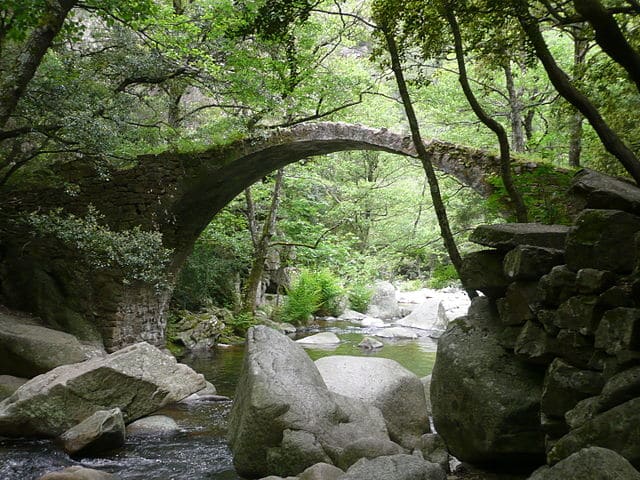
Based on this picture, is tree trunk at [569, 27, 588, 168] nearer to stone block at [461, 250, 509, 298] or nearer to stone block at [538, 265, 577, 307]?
stone block at [461, 250, 509, 298]

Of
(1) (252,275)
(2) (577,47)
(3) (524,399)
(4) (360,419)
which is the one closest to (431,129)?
(1) (252,275)

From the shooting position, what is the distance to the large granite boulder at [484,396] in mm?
3334

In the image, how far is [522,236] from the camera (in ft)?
11.4

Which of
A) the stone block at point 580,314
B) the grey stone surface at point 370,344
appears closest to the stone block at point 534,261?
the stone block at point 580,314

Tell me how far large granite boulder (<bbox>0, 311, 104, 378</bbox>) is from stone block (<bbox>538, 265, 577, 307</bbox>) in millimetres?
7192

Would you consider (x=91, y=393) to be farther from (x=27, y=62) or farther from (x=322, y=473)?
(x=27, y=62)

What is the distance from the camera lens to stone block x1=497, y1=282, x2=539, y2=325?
3.32 metres

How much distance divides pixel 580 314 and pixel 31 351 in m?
7.71

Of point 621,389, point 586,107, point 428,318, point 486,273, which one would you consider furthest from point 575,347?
point 428,318

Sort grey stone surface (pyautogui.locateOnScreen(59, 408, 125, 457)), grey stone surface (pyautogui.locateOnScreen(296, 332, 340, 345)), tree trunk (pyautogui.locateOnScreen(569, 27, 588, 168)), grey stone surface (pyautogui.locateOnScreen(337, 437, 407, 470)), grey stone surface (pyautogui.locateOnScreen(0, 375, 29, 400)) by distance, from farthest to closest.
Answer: grey stone surface (pyautogui.locateOnScreen(296, 332, 340, 345)) → grey stone surface (pyautogui.locateOnScreen(0, 375, 29, 400)) → tree trunk (pyautogui.locateOnScreen(569, 27, 588, 168)) → grey stone surface (pyautogui.locateOnScreen(59, 408, 125, 457)) → grey stone surface (pyautogui.locateOnScreen(337, 437, 407, 470))

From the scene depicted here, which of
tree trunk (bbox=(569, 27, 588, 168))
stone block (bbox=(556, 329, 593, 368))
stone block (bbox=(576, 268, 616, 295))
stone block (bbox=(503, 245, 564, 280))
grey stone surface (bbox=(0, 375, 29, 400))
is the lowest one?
grey stone surface (bbox=(0, 375, 29, 400))

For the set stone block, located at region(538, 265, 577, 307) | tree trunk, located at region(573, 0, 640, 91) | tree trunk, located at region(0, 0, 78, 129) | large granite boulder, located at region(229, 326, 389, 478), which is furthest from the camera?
tree trunk, located at region(0, 0, 78, 129)

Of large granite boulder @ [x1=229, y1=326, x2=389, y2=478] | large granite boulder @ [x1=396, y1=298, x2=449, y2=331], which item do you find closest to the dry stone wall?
large granite boulder @ [x1=229, y1=326, x2=389, y2=478]

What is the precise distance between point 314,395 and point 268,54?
1018 cm
